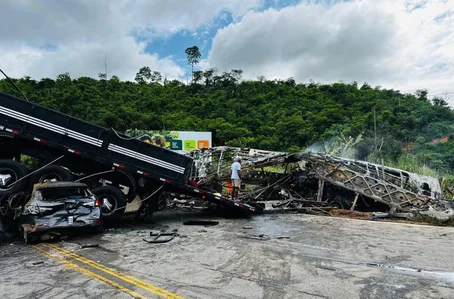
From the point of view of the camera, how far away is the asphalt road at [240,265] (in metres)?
4.58

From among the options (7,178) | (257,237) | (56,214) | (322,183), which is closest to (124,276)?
(56,214)

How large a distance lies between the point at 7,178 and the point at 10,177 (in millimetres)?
71

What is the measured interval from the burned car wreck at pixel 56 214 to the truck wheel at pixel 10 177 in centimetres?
102

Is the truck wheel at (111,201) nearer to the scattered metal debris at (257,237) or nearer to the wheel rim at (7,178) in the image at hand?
the wheel rim at (7,178)

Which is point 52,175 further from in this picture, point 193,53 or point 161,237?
point 193,53

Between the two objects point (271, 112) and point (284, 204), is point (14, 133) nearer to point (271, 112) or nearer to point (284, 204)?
point (284, 204)

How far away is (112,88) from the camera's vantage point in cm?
5338

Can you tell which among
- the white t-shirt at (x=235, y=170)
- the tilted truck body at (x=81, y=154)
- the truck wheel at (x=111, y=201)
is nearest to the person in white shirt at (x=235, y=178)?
the white t-shirt at (x=235, y=170)

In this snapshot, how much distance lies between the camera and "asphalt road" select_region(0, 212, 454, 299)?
458 centimetres

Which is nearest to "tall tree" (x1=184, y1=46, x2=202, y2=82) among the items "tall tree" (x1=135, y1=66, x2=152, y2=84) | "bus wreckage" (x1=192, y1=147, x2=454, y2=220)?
"tall tree" (x1=135, y1=66, x2=152, y2=84)

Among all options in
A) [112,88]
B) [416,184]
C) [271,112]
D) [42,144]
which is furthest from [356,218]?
[112,88]

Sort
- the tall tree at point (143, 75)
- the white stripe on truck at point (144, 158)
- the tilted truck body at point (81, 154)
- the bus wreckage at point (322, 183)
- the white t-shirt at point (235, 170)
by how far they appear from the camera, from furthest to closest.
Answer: the tall tree at point (143, 75) < the white t-shirt at point (235, 170) < the bus wreckage at point (322, 183) < the white stripe on truck at point (144, 158) < the tilted truck body at point (81, 154)

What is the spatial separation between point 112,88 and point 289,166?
145 feet

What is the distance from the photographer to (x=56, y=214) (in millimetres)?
7961
